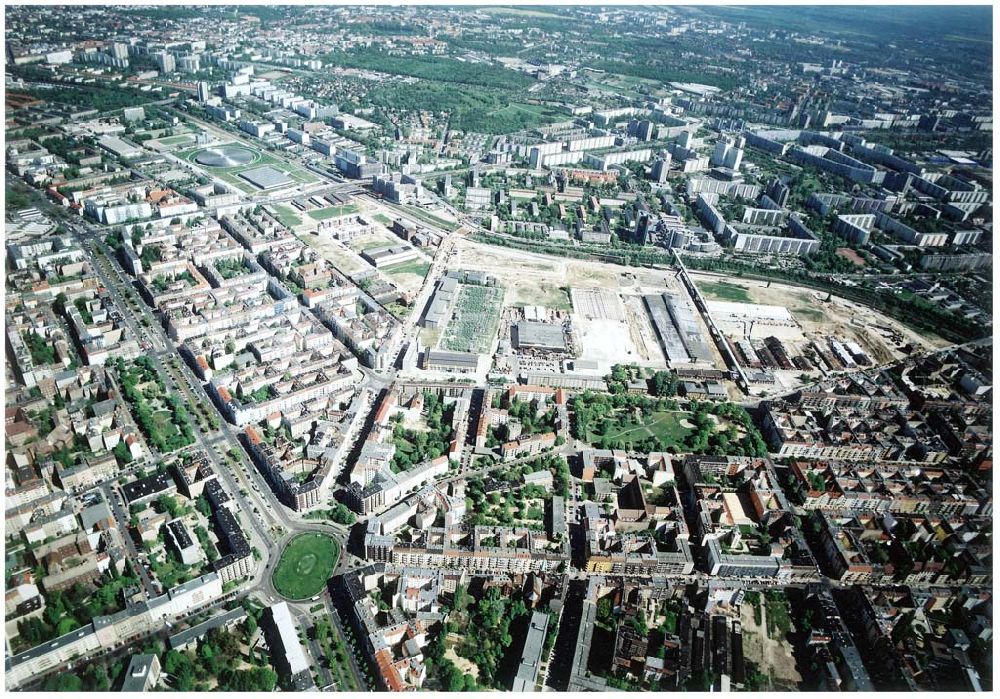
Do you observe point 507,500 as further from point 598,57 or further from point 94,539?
point 598,57

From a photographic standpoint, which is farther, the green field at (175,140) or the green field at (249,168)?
the green field at (175,140)

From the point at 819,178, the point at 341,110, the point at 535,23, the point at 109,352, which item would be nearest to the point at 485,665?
the point at 109,352

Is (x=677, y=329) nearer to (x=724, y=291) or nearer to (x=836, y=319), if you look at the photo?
(x=724, y=291)

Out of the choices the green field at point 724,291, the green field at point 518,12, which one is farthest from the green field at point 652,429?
the green field at point 518,12

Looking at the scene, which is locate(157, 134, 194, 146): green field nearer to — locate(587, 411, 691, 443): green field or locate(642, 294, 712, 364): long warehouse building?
locate(642, 294, 712, 364): long warehouse building

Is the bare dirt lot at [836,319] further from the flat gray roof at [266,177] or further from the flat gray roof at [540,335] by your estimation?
the flat gray roof at [266,177]

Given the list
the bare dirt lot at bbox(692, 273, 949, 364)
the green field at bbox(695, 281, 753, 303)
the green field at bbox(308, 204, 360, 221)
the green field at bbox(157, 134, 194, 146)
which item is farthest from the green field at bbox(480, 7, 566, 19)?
the green field at bbox(695, 281, 753, 303)

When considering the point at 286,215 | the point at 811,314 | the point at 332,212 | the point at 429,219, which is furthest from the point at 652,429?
the point at 286,215

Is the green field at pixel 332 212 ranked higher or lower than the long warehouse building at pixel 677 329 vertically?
higher
